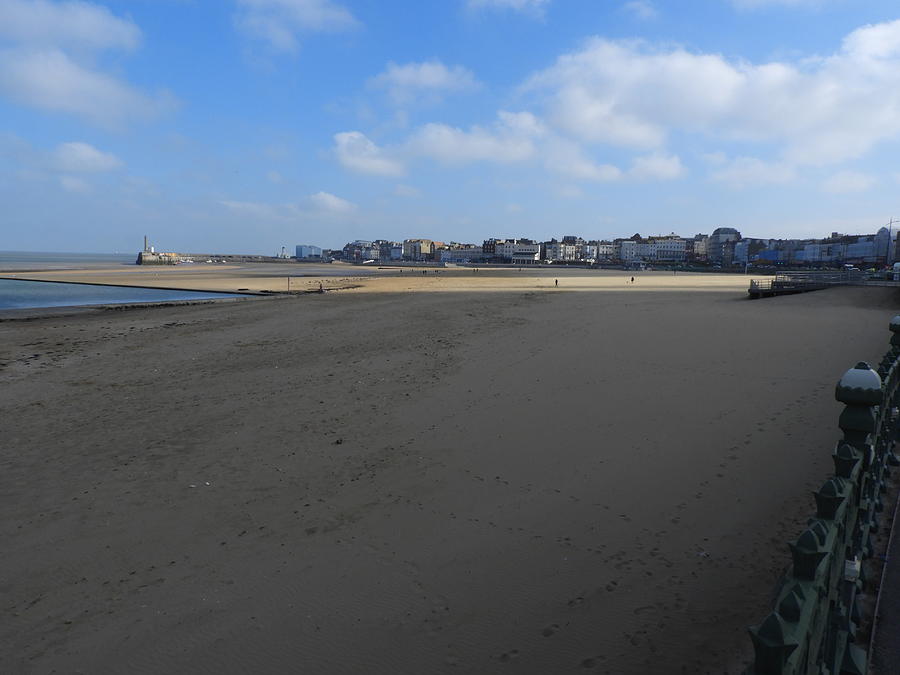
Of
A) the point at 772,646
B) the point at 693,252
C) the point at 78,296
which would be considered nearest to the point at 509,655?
the point at 772,646

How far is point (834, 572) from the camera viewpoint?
6.30ft

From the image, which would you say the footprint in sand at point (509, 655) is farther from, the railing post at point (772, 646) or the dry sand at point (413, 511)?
the railing post at point (772, 646)

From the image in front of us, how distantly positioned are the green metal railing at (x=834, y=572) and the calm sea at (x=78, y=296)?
37.8m

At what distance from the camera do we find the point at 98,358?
1423cm

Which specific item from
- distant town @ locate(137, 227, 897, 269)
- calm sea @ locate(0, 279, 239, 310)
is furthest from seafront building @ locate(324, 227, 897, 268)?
calm sea @ locate(0, 279, 239, 310)

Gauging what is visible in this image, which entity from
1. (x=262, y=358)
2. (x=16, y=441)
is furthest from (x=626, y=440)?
(x=262, y=358)

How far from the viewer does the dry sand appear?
3477 millimetres

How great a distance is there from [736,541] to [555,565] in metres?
1.51

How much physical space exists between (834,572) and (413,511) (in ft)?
12.2

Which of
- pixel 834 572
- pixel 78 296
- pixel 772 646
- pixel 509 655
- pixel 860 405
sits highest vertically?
pixel 860 405

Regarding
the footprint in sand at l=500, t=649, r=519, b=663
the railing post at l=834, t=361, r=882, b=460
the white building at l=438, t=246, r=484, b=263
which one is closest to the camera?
the railing post at l=834, t=361, r=882, b=460

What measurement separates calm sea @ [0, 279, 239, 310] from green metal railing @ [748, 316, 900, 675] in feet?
124

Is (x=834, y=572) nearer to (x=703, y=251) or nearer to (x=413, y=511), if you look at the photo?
(x=413, y=511)

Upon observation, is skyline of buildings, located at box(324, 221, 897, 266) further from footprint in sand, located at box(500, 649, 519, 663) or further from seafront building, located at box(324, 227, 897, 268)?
footprint in sand, located at box(500, 649, 519, 663)
